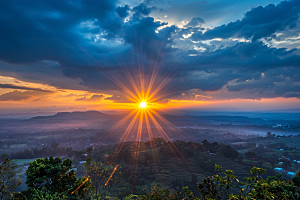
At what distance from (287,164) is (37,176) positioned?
93.9 meters

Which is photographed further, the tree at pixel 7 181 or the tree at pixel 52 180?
the tree at pixel 52 180

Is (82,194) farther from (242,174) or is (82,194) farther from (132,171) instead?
(242,174)

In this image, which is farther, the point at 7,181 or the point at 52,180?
the point at 52,180

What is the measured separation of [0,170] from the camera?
8.71 meters

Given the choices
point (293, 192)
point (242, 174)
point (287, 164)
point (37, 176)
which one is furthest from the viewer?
point (287, 164)

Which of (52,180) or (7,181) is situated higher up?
(7,181)

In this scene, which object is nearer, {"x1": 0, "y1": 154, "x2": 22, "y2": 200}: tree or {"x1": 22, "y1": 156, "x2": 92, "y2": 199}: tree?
{"x1": 0, "y1": 154, "x2": 22, "y2": 200}: tree

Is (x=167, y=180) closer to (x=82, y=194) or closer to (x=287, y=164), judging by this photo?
(x=82, y=194)

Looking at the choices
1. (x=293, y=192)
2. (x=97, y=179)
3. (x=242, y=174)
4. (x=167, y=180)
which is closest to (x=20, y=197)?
(x=97, y=179)

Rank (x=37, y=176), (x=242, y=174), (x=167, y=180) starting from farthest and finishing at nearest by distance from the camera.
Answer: (x=242, y=174)
(x=167, y=180)
(x=37, y=176)

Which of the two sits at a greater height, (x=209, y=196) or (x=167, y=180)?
(x=209, y=196)

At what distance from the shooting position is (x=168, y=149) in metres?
70.2

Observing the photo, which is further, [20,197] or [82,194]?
[82,194]

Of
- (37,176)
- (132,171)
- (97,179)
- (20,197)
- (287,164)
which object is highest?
(37,176)
